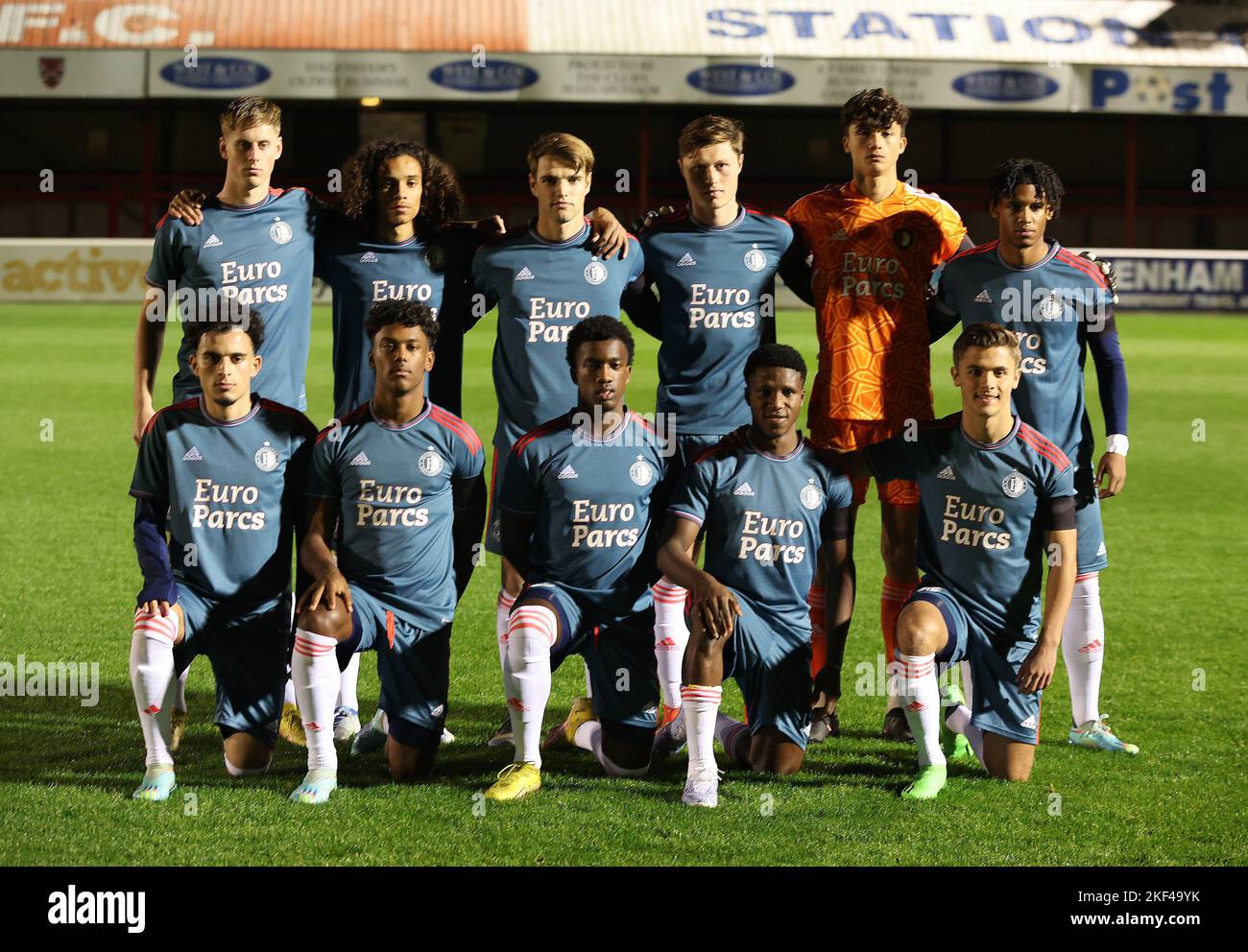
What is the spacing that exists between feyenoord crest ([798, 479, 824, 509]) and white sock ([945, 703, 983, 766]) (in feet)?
2.99

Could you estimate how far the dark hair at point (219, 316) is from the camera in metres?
4.96

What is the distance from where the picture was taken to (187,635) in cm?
467

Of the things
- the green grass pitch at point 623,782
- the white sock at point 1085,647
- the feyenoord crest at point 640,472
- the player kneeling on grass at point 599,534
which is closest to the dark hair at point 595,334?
the player kneeling on grass at point 599,534

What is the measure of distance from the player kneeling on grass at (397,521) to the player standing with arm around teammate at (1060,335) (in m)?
1.92

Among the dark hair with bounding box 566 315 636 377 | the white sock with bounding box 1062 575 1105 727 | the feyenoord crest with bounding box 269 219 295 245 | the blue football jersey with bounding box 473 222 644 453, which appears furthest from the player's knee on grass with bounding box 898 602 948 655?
the feyenoord crest with bounding box 269 219 295 245

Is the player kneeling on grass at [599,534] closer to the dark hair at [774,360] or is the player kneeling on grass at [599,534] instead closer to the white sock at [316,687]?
the dark hair at [774,360]

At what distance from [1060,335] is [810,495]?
111 cm

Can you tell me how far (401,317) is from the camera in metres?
4.70

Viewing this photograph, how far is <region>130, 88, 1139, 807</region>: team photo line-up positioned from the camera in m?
4.73

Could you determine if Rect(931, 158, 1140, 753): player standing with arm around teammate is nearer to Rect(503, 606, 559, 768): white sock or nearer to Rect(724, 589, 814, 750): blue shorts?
Rect(724, 589, 814, 750): blue shorts

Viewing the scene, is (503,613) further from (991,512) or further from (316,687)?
(991,512)

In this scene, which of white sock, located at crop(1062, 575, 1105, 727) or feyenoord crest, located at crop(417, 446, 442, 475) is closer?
feyenoord crest, located at crop(417, 446, 442, 475)

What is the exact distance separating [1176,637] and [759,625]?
2.85 meters

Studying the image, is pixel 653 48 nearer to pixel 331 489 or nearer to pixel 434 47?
pixel 434 47
